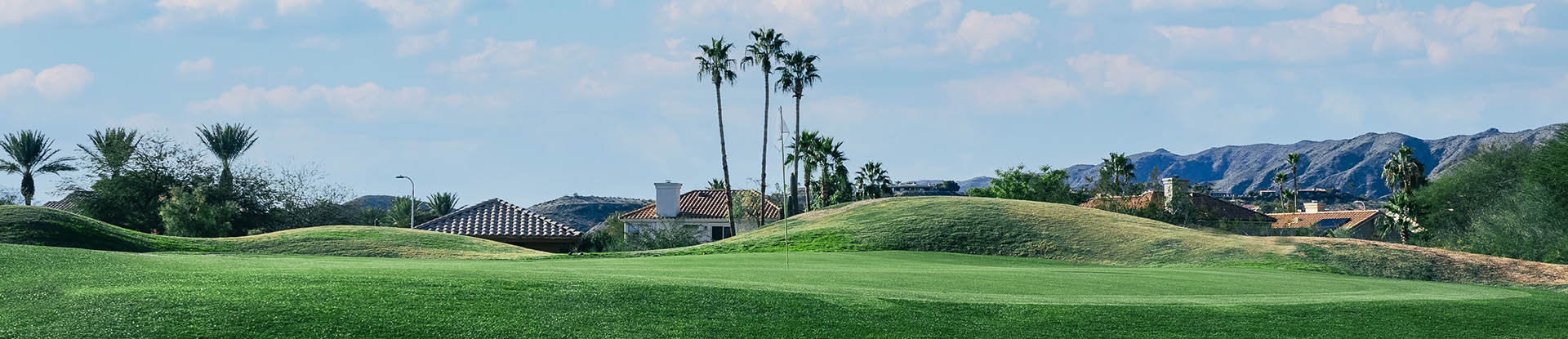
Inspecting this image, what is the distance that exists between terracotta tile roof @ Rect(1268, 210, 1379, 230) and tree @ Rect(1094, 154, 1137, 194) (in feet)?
47.4

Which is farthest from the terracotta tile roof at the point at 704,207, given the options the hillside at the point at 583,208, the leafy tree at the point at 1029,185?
the hillside at the point at 583,208

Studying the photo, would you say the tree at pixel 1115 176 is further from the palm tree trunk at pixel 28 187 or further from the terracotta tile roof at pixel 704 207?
the palm tree trunk at pixel 28 187

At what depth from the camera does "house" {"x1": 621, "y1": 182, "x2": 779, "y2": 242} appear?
7181 cm

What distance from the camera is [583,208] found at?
167m

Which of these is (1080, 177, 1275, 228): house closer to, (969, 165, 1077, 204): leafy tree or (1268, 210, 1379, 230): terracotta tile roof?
(969, 165, 1077, 204): leafy tree

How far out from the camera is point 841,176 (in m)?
77.0

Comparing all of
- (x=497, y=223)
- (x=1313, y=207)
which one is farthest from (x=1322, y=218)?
(x=497, y=223)

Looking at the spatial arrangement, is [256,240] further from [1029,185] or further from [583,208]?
[583,208]

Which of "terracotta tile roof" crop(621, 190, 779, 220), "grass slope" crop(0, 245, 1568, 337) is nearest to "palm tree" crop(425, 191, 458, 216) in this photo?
"terracotta tile roof" crop(621, 190, 779, 220)

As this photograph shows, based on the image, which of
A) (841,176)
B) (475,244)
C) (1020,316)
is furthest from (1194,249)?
(841,176)

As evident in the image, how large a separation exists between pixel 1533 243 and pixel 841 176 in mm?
44233

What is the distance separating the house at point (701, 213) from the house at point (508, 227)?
12918 mm

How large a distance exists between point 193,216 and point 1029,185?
5406 cm

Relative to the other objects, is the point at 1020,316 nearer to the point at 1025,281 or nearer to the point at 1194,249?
the point at 1025,281
